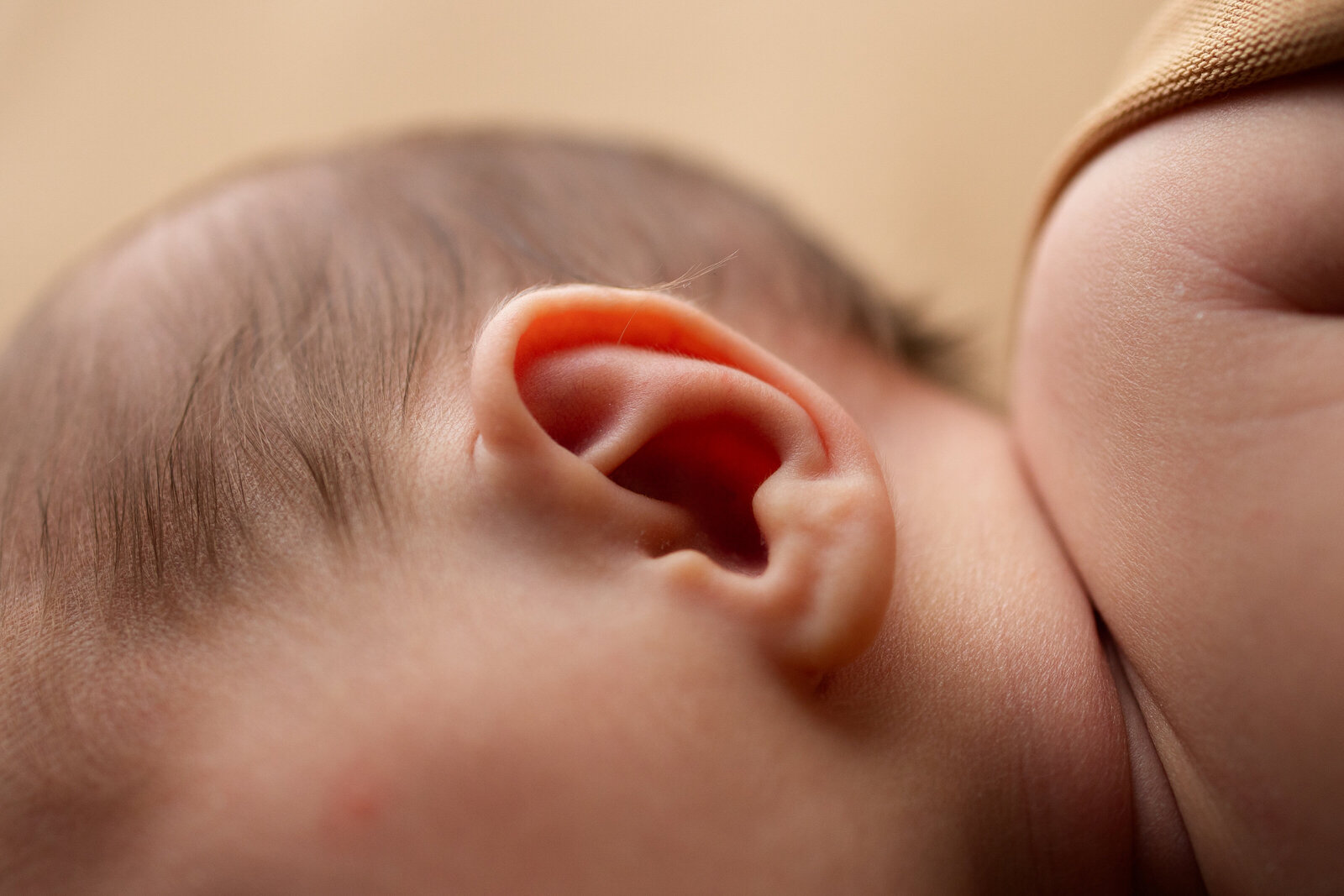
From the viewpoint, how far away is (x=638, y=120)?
3.73 ft

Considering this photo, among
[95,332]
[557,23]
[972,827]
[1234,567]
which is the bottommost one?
[972,827]

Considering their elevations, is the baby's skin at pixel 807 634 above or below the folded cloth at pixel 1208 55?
below

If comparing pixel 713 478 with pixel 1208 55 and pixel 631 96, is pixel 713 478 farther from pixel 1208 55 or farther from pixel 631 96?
pixel 631 96

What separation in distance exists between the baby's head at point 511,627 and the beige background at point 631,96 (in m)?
0.48

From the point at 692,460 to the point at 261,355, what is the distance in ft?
0.72

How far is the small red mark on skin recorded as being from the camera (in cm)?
37

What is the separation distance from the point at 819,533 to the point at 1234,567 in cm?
18

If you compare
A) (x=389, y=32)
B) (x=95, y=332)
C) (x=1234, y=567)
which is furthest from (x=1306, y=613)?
(x=389, y=32)

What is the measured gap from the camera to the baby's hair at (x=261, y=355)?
408 millimetres

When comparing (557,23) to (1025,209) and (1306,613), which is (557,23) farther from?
(1306,613)

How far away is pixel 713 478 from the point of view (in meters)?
0.46

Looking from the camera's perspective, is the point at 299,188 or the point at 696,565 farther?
the point at 299,188

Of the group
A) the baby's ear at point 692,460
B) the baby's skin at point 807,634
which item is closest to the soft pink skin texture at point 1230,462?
the baby's skin at point 807,634

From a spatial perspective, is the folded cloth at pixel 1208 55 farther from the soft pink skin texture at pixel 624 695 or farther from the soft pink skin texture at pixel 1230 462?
the soft pink skin texture at pixel 624 695
